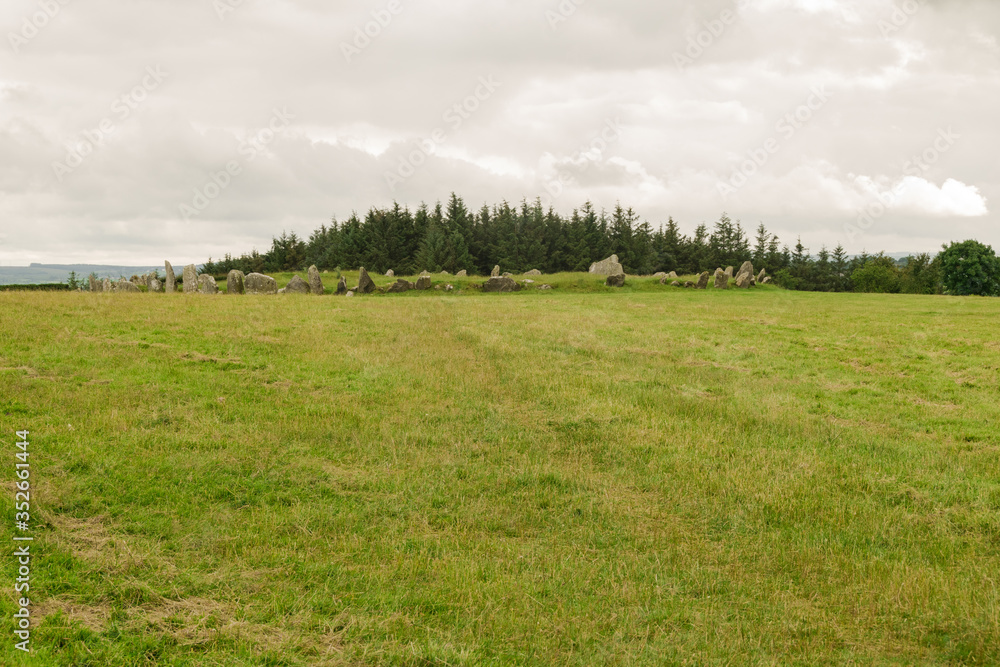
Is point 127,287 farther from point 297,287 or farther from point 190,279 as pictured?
point 297,287

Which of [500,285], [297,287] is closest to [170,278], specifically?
[297,287]

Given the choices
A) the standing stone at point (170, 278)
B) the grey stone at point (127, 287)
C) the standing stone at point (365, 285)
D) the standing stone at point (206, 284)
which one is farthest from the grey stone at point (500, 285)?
the grey stone at point (127, 287)

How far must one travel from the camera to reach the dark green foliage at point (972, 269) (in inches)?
3007

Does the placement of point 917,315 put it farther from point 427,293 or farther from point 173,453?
point 173,453

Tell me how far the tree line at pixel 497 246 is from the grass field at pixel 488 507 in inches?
2299

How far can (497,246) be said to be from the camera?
259 ft

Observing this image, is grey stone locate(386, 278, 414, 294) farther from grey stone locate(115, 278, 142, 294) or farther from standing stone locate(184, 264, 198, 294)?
grey stone locate(115, 278, 142, 294)

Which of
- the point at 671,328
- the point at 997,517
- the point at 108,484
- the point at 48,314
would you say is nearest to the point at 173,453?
the point at 108,484

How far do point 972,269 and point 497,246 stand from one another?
62102 millimetres

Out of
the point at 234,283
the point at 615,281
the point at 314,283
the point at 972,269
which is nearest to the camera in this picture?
the point at 234,283

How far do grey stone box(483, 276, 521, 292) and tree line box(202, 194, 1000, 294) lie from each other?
23.9 meters

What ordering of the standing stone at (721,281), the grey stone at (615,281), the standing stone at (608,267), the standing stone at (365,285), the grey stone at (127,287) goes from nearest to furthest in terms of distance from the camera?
the grey stone at (127,287), the standing stone at (365,285), the grey stone at (615,281), the standing stone at (721,281), the standing stone at (608,267)

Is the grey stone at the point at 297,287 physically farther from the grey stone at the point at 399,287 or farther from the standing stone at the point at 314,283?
the grey stone at the point at 399,287

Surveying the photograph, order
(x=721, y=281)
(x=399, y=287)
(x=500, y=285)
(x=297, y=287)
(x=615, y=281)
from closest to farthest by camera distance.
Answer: (x=297, y=287) < (x=399, y=287) < (x=500, y=285) < (x=615, y=281) < (x=721, y=281)
